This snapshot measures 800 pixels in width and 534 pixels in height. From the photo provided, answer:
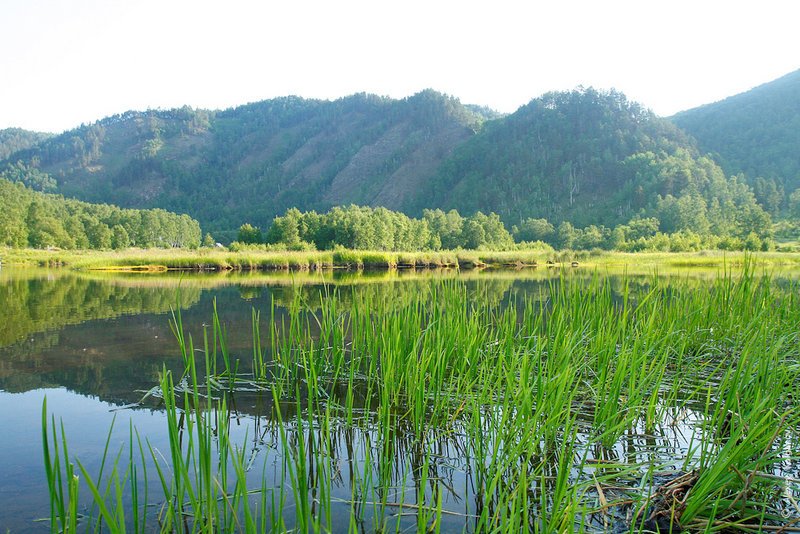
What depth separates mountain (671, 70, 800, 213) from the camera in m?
94.6

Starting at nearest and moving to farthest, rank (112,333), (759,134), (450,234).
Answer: (112,333), (450,234), (759,134)

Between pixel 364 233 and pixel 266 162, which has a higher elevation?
pixel 266 162

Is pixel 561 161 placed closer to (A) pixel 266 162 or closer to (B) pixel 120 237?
(B) pixel 120 237

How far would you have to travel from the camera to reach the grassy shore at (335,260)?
3275 centimetres

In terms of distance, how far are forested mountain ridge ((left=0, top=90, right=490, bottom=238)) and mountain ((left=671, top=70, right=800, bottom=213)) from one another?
61434mm

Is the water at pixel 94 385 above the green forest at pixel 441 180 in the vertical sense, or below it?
below

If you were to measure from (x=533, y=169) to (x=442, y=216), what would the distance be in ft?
186

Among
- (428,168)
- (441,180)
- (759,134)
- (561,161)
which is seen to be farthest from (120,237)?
(759,134)

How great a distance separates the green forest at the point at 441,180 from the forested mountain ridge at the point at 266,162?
0.68 meters

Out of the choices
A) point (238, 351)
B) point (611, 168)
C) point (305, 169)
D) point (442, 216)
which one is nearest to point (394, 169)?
point (305, 169)

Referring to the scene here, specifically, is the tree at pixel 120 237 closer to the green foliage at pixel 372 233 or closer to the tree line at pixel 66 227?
the tree line at pixel 66 227

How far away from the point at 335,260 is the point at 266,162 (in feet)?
505

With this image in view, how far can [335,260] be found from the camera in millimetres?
36406

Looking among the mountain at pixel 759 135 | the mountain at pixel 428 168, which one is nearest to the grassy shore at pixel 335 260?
the mountain at pixel 428 168
